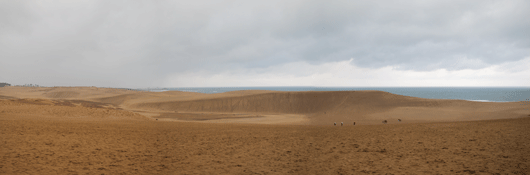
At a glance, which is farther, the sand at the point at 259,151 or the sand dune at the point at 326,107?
the sand dune at the point at 326,107

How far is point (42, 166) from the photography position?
8.60 m

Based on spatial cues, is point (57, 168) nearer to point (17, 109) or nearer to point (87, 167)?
point (87, 167)

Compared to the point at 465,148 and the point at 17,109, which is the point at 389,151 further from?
the point at 17,109

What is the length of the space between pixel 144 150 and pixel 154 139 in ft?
7.89

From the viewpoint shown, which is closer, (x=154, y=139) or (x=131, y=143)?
(x=131, y=143)

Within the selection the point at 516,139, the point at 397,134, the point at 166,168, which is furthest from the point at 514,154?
the point at 166,168

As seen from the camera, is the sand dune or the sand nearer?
the sand

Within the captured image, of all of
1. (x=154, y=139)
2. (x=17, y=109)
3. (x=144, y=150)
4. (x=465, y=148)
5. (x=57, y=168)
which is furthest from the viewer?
(x=17, y=109)

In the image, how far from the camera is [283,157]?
35.5 feet

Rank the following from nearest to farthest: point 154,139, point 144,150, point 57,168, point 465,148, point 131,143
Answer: point 57,168, point 465,148, point 144,150, point 131,143, point 154,139

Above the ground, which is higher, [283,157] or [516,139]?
[516,139]

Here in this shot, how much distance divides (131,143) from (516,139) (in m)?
17.1

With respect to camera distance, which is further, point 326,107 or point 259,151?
point 326,107

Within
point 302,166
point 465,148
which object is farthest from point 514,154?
point 302,166
